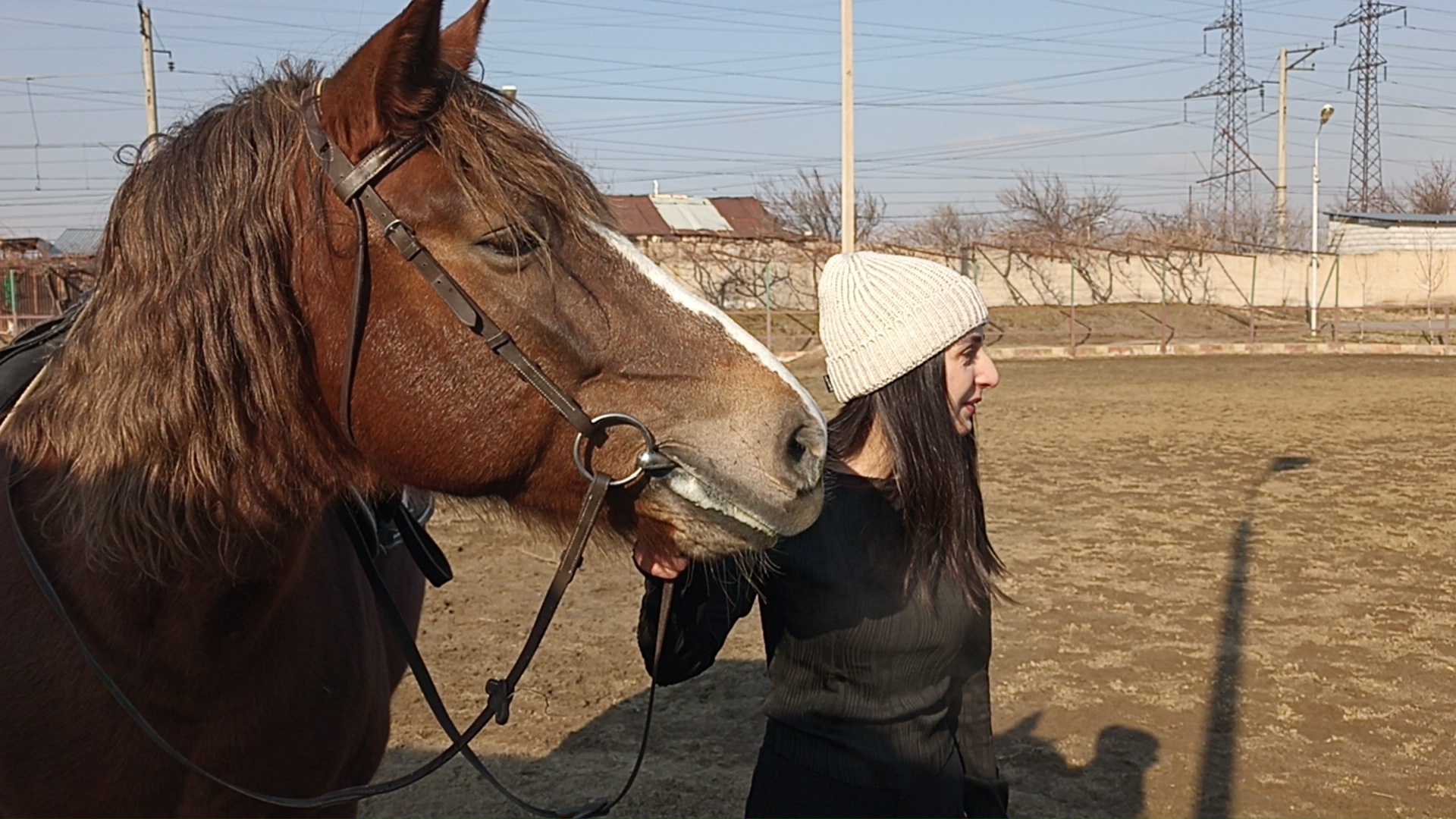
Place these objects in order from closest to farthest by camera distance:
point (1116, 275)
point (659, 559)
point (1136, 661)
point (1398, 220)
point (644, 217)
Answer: point (659, 559) < point (1136, 661) < point (1116, 275) < point (1398, 220) < point (644, 217)

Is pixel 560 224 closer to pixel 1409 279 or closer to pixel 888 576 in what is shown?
pixel 888 576

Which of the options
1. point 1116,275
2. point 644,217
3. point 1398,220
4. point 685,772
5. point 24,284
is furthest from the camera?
point 644,217

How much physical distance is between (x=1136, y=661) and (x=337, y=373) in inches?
173

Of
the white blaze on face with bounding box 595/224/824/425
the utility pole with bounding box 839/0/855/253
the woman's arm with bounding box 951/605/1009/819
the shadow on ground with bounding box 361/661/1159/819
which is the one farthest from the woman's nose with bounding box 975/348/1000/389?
the utility pole with bounding box 839/0/855/253

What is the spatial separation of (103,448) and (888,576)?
1.38m

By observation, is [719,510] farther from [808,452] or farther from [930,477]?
[930,477]

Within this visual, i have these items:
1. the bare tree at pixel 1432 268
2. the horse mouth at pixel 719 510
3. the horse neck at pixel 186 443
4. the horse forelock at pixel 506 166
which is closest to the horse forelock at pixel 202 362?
the horse neck at pixel 186 443

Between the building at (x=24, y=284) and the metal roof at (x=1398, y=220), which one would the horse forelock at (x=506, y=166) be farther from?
the metal roof at (x=1398, y=220)

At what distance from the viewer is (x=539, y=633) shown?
6.51 ft

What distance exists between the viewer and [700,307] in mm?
1758

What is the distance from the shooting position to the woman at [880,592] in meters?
2.15

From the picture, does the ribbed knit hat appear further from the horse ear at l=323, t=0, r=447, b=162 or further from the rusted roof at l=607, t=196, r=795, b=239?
the rusted roof at l=607, t=196, r=795, b=239

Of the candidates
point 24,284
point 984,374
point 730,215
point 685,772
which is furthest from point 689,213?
point 984,374

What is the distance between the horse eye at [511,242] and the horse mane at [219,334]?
1.9 inches
